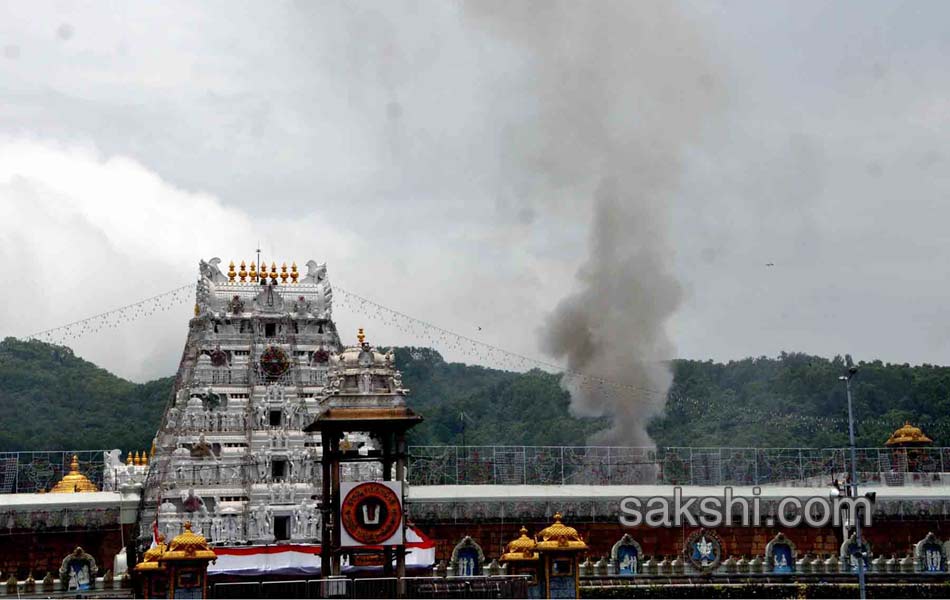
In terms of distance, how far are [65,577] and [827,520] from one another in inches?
1374

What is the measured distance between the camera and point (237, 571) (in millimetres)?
52906

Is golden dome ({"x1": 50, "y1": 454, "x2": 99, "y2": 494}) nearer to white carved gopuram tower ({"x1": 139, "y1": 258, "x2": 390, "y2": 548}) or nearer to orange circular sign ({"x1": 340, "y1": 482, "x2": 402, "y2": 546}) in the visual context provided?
white carved gopuram tower ({"x1": 139, "y1": 258, "x2": 390, "y2": 548})

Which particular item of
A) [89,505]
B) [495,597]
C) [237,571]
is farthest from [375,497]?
[89,505]

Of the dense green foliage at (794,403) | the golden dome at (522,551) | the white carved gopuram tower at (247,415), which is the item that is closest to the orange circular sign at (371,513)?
the golden dome at (522,551)

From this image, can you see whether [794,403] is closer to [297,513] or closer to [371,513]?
[297,513]

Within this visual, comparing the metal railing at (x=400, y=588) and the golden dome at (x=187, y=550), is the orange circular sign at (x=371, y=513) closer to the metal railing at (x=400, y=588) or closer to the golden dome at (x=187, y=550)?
the metal railing at (x=400, y=588)

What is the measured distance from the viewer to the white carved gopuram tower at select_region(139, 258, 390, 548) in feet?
192

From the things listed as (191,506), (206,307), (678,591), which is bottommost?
(678,591)

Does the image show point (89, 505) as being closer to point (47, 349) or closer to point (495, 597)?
point (495, 597)

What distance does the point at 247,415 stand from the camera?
61844 mm

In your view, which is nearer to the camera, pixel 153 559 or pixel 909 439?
pixel 153 559

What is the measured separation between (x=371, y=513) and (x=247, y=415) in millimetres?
22557

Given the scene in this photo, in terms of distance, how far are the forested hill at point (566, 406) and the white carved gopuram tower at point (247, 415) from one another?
180 ft

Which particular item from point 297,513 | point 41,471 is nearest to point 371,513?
point 297,513
